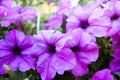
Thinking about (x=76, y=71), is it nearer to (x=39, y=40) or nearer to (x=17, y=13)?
(x=39, y=40)

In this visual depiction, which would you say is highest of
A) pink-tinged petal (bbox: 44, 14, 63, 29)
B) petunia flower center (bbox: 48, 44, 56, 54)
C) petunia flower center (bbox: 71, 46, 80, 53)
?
pink-tinged petal (bbox: 44, 14, 63, 29)

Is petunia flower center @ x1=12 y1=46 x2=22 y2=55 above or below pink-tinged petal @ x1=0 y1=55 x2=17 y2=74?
above

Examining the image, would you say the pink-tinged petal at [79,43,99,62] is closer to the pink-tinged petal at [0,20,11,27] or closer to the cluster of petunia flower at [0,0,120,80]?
the cluster of petunia flower at [0,0,120,80]

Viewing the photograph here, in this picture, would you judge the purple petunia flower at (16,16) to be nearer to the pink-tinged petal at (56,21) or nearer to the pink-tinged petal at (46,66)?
the pink-tinged petal at (56,21)

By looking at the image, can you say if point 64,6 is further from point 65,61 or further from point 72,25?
point 65,61

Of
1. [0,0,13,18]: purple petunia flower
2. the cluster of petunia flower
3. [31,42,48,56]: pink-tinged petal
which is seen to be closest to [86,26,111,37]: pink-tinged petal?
the cluster of petunia flower

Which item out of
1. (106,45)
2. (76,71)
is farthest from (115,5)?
(76,71)
